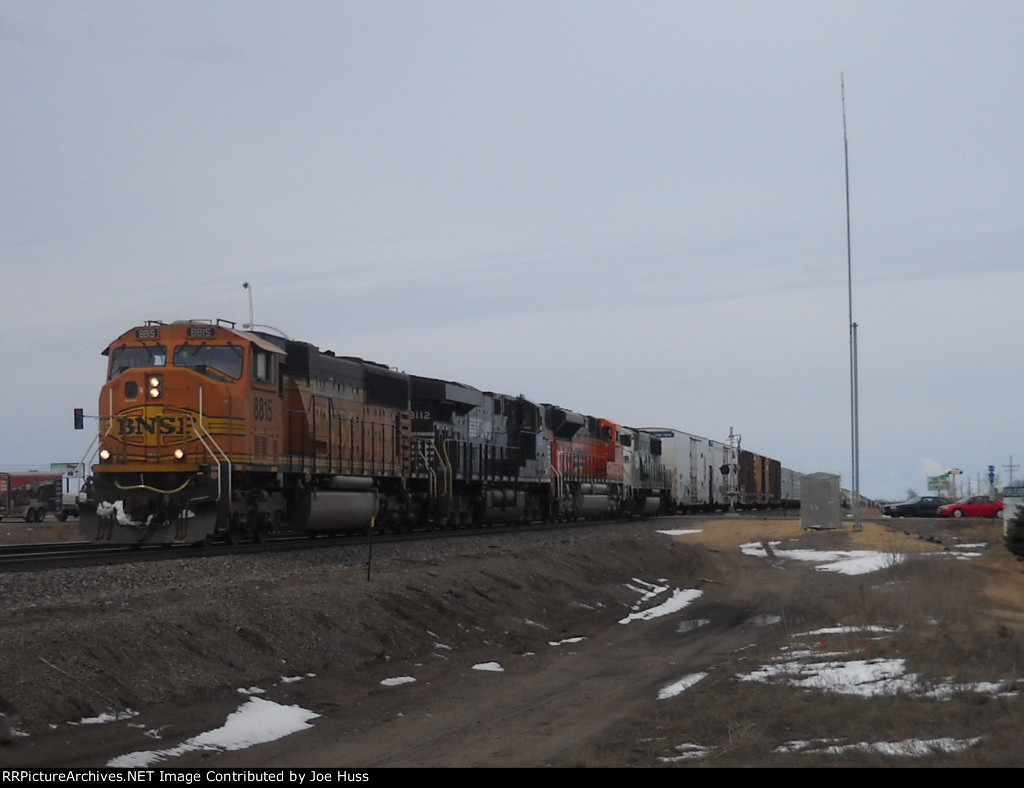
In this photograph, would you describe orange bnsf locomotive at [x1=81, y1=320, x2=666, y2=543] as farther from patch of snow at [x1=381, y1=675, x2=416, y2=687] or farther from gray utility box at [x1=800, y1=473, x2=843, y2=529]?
gray utility box at [x1=800, y1=473, x2=843, y2=529]

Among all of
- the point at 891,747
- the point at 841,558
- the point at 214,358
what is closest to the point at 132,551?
the point at 214,358

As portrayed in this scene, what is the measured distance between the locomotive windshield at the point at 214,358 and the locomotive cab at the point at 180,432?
0.02m

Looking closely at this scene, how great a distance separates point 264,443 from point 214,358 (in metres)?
1.83

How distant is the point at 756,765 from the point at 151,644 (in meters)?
5.71

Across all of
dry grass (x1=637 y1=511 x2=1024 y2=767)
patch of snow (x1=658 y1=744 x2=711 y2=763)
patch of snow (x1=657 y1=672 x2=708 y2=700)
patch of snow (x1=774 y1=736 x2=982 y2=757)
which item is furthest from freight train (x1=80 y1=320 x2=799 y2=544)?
patch of snow (x1=774 y1=736 x2=982 y2=757)

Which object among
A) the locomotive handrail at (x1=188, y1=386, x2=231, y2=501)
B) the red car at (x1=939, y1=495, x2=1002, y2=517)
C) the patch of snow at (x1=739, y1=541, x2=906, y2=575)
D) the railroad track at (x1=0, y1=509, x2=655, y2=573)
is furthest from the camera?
the red car at (x1=939, y1=495, x2=1002, y2=517)

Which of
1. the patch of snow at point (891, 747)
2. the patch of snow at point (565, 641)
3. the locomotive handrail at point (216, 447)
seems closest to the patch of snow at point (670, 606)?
the patch of snow at point (565, 641)

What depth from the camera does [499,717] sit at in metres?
10.2

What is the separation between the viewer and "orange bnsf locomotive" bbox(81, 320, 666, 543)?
63.5ft

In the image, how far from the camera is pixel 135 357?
68.3ft

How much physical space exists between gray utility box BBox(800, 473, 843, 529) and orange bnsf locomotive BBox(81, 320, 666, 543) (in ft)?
37.5

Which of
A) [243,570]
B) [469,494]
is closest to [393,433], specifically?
[469,494]

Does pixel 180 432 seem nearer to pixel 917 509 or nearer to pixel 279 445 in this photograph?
pixel 279 445

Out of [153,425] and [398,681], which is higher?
[153,425]
